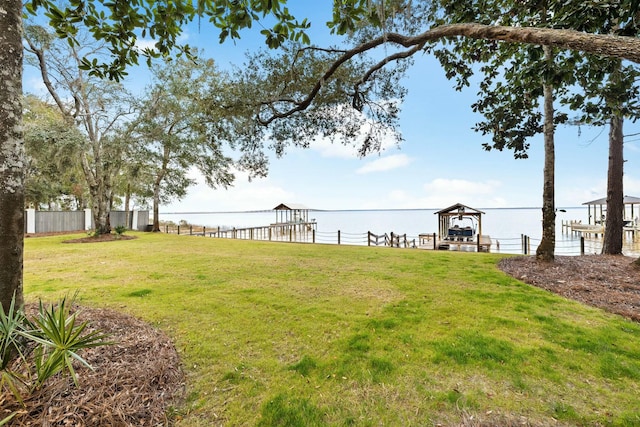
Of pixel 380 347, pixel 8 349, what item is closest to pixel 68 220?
pixel 8 349

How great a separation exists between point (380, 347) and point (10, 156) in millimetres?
3781

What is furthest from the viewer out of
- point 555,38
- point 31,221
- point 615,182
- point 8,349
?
point 31,221

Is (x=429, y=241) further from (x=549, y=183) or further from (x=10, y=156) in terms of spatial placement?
(x=10, y=156)

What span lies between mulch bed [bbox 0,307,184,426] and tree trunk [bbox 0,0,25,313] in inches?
32.9

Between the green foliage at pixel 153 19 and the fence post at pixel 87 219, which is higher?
the green foliage at pixel 153 19

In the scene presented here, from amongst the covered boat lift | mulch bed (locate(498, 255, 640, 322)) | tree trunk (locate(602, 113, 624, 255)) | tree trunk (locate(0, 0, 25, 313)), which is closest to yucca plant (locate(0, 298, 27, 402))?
tree trunk (locate(0, 0, 25, 313))

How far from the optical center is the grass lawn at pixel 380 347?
2.11 meters

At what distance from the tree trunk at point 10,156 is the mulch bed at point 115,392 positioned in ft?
2.74

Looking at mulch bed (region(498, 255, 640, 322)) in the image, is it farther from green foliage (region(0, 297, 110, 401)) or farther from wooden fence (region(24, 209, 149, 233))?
wooden fence (region(24, 209, 149, 233))

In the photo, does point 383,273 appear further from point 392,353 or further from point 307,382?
point 307,382

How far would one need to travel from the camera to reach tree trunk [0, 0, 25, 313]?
2133mm

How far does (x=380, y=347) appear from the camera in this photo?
3010 mm

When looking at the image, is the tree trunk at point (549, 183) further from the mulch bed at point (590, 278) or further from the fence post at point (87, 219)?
the fence post at point (87, 219)

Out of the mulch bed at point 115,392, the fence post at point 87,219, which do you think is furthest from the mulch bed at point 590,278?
the fence post at point 87,219
